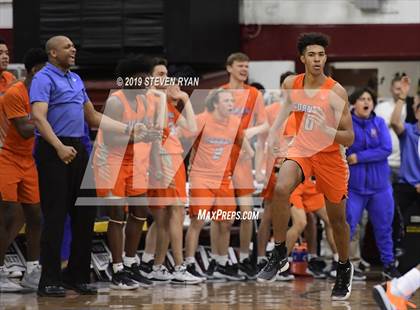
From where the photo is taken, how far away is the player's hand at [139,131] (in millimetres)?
11352

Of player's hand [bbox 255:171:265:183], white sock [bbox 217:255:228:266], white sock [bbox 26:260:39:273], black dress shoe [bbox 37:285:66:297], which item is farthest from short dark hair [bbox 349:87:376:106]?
black dress shoe [bbox 37:285:66:297]

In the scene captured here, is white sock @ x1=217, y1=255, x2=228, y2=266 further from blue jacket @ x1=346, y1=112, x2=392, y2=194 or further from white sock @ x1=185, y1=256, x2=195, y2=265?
blue jacket @ x1=346, y1=112, x2=392, y2=194

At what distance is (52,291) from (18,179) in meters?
1.43

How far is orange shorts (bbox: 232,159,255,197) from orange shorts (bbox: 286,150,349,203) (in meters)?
2.82

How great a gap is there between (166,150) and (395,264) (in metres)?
3.19

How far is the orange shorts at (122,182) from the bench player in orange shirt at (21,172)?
2.37 ft

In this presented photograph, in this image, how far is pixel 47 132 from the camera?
34.1ft

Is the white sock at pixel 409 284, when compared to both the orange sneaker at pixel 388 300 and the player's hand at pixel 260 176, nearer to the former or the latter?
the orange sneaker at pixel 388 300

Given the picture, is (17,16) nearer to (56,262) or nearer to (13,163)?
(13,163)

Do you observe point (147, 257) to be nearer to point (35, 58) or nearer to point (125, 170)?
point (125, 170)

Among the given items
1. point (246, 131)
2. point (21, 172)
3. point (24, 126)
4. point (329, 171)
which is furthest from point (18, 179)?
point (329, 171)

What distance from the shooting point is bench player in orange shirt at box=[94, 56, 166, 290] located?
37.8ft

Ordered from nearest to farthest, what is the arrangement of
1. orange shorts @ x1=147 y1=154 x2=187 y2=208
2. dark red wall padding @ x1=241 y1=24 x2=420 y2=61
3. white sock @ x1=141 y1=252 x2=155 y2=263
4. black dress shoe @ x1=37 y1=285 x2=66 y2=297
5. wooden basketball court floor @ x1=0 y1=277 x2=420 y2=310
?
1. wooden basketball court floor @ x1=0 y1=277 x2=420 y2=310
2. black dress shoe @ x1=37 y1=285 x2=66 y2=297
3. orange shorts @ x1=147 y1=154 x2=187 y2=208
4. white sock @ x1=141 y1=252 x2=155 y2=263
5. dark red wall padding @ x1=241 y1=24 x2=420 y2=61

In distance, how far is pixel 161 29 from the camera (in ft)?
47.5
